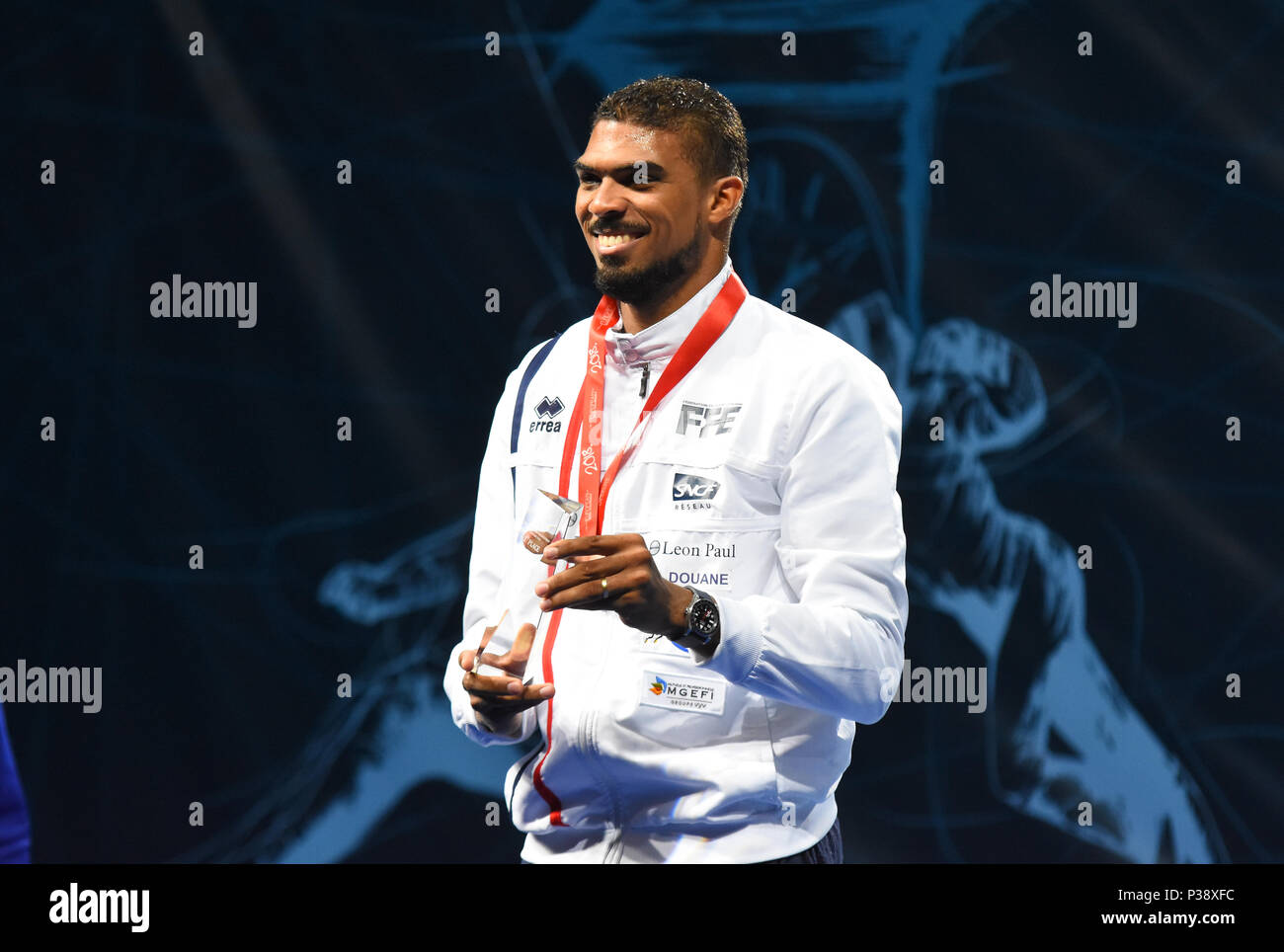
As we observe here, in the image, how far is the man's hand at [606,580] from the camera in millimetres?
1581

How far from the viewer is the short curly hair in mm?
1982

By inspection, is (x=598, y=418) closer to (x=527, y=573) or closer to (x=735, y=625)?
(x=527, y=573)

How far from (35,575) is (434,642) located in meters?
1.16

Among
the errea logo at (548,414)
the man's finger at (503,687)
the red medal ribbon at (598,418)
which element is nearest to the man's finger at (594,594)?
the man's finger at (503,687)

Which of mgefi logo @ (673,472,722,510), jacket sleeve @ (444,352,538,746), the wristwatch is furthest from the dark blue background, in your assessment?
the wristwatch

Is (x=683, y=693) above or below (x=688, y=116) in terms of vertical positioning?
below

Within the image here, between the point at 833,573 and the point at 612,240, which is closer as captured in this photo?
the point at 833,573

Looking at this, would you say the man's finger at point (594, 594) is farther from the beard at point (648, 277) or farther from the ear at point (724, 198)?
the ear at point (724, 198)

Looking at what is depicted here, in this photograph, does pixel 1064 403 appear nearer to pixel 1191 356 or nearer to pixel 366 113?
pixel 1191 356

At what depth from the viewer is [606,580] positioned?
5.20ft

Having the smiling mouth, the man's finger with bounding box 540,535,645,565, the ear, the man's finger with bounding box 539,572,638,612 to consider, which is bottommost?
the man's finger with bounding box 539,572,638,612

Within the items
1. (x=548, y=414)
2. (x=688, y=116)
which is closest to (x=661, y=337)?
(x=548, y=414)

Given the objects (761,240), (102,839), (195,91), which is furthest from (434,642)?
(195,91)

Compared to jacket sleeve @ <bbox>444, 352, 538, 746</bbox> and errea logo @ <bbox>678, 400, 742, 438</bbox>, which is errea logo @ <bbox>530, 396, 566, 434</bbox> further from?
errea logo @ <bbox>678, 400, 742, 438</bbox>
